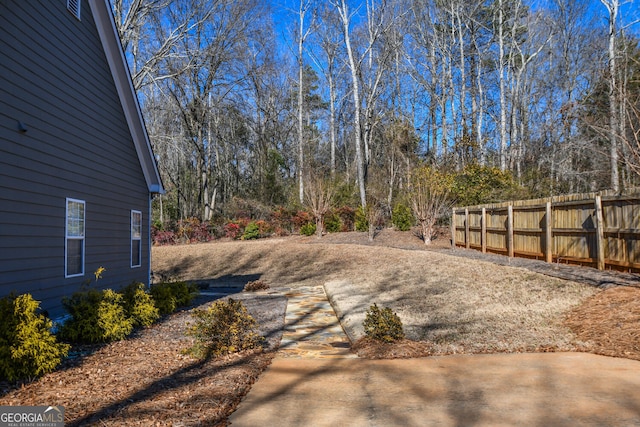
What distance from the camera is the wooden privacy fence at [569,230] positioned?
9.76 meters

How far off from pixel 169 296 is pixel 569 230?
884cm

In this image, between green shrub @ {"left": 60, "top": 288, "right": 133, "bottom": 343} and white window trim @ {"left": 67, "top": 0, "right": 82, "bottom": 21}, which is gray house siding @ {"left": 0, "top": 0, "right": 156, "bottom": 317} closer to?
white window trim @ {"left": 67, "top": 0, "right": 82, "bottom": 21}

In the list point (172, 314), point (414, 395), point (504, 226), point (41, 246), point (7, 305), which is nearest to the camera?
point (414, 395)

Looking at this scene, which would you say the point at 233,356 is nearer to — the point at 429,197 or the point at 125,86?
the point at 125,86

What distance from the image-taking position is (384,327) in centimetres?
635

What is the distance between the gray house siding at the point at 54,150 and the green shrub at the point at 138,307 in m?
0.97

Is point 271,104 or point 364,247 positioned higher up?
point 271,104

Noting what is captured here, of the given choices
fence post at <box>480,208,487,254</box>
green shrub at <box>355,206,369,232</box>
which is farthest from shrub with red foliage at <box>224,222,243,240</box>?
fence post at <box>480,208,487,254</box>

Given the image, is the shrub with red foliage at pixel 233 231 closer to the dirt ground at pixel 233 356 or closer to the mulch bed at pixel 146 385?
the dirt ground at pixel 233 356

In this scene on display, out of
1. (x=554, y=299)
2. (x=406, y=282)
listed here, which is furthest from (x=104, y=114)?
(x=554, y=299)

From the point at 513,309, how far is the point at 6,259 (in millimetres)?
7207

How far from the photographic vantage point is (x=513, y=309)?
26.2 ft

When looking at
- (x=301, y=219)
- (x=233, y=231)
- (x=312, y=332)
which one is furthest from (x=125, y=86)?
(x=233, y=231)

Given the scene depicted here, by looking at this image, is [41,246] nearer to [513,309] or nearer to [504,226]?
[513,309]
